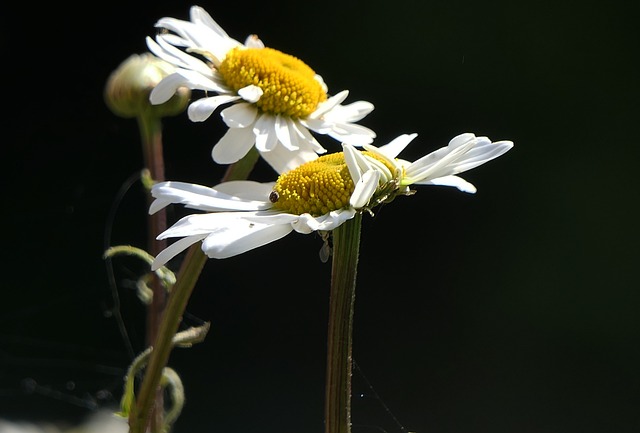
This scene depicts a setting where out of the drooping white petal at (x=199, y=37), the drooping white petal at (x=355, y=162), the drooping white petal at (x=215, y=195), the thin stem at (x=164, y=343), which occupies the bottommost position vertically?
the thin stem at (x=164, y=343)

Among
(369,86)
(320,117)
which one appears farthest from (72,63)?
(320,117)

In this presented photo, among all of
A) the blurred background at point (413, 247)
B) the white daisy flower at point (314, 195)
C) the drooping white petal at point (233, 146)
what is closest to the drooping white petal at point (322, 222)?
the white daisy flower at point (314, 195)

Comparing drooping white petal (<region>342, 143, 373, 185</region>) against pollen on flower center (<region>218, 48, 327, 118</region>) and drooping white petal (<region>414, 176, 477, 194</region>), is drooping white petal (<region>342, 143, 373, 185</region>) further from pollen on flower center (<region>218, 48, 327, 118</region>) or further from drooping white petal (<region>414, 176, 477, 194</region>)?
pollen on flower center (<region>218, 48, 327, 118</region>)

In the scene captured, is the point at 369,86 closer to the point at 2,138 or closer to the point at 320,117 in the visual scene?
the point at 2,138

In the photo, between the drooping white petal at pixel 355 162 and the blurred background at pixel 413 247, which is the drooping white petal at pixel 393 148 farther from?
the blurred background at pixel 413 247

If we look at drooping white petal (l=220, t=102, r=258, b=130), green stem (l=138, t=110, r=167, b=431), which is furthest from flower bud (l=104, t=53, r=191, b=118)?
drooping white petal (l=220, t=102, r=258, b=130)

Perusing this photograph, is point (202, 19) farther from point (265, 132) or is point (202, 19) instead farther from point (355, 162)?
point (355, 162)
